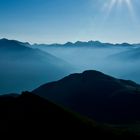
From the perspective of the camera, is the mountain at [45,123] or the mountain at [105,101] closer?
the mountain at [45,123]

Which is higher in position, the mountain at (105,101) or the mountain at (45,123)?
the mountain at (45,123)

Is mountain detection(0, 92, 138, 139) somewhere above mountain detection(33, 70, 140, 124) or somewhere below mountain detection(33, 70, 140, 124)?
above

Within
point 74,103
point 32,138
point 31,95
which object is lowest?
point 74,103

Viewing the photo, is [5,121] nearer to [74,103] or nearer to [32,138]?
[32,138]

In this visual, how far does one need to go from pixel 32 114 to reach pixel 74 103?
103918 mm

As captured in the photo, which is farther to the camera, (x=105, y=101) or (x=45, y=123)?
(x=105, y=101)

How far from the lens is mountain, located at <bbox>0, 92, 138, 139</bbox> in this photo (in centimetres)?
7175

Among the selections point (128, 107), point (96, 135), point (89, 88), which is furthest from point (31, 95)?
point (89, 88)

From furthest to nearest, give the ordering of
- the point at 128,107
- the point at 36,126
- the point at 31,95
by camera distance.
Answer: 1. the point at 128,107
2. the point at 31,95
3. the point at 36,126

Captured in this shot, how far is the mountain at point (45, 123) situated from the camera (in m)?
71.8

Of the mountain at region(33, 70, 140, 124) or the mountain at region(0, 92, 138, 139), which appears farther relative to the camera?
the mountain at region(33, 70, 140, 124)

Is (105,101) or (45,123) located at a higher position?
(45,123)

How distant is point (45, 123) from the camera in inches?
2965

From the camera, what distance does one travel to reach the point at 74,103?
7190 inches
